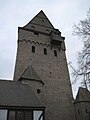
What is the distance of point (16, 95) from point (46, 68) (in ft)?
27.2

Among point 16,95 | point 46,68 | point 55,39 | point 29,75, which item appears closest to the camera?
point 16,95

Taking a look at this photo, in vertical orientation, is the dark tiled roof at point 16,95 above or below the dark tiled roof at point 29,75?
below

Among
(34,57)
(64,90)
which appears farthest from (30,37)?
(64,90)

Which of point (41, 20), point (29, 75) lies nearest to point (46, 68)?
point (29, 75)

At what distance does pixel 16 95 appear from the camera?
15.2 m

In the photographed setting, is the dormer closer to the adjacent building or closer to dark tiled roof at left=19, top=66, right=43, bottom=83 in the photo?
the adjacent building

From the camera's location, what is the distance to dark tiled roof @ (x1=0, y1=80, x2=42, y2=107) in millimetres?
13891

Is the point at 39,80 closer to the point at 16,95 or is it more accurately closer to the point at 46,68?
the point at 46,68

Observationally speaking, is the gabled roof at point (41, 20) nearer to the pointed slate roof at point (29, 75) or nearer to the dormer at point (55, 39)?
the dormer at point (55, 39)

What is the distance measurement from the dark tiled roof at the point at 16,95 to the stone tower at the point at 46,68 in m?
1.51

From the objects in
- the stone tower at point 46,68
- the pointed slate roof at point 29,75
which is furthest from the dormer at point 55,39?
the pointed slate roof at point 29,75

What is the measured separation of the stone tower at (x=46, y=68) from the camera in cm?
1964

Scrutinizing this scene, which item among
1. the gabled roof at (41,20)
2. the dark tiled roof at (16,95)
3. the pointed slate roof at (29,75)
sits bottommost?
the dark tiled roof at (16,95)

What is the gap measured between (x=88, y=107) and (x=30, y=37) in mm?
13128
